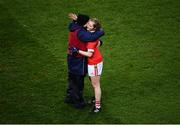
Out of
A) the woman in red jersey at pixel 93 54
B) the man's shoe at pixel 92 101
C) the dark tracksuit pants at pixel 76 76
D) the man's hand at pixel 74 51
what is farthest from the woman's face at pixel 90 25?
the man's shoe at pixel 92 101

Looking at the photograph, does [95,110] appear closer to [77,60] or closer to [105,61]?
[77,60]

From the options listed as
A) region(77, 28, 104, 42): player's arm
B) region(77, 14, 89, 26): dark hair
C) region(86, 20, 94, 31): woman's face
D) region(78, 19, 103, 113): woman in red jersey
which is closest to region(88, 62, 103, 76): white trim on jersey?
region(78, 19, 103, 113): woman in red jersey

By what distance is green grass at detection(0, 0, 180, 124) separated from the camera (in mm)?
8734

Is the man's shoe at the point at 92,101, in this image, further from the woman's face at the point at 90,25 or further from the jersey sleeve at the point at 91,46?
the woman's face at the point at 90,25

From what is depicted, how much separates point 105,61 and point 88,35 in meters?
2.60

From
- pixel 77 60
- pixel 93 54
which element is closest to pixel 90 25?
pixel 93 54

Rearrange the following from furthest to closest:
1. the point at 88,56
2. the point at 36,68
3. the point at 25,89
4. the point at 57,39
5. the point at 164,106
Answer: the point at 57,39, the point at 36,68, the point at 25,89, the point at 164,106, the point at 88,56

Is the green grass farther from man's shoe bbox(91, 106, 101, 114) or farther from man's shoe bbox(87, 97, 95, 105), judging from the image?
man's shoe bbox(87, 97, 95, 105)

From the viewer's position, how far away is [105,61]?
10.8m

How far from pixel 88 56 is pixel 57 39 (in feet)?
11.8

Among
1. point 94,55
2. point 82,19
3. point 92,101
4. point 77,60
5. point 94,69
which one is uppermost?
point 82,19

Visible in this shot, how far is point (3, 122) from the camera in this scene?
830 centimetres

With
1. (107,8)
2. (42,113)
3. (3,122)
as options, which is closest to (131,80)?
(42,113)

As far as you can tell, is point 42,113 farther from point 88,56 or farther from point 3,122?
point 88,56
